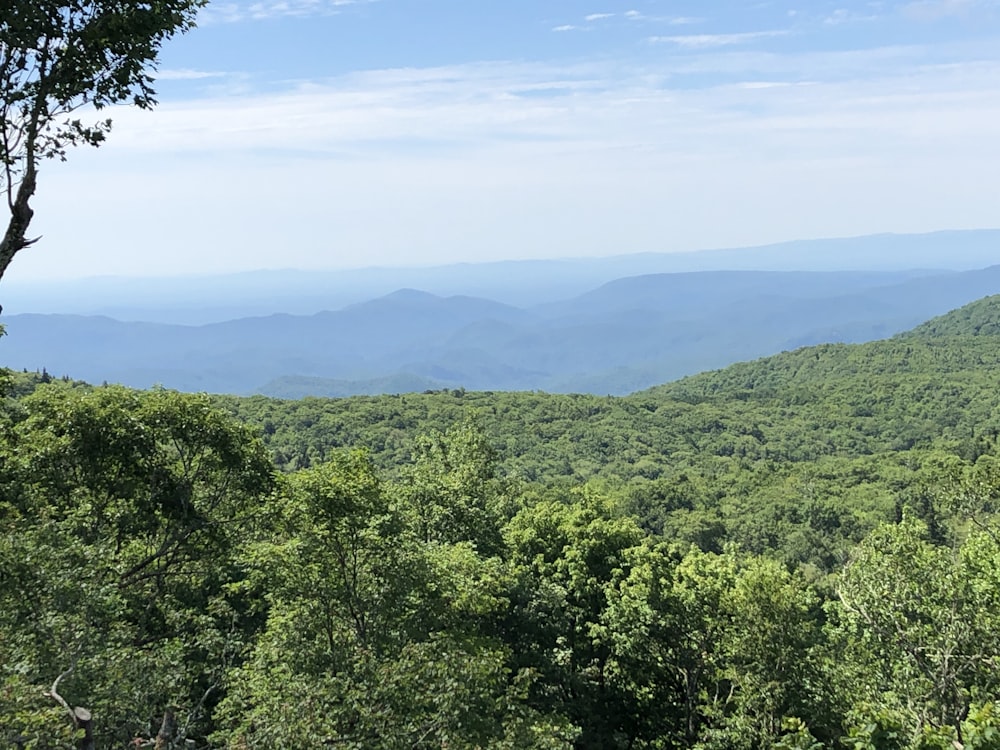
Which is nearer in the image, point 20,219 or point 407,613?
point 20,219

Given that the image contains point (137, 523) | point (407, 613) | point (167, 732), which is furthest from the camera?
point (137, 523)

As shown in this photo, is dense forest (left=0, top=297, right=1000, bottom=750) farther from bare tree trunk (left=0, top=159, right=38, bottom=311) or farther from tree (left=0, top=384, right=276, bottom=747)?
bare tree trunk (left=0, top=159, right=38, bottom=311)

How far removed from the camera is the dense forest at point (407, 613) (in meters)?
8.88

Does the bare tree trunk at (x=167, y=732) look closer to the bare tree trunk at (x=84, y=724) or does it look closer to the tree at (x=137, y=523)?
the tree at (x=137, y=523)

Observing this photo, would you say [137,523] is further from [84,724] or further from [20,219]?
[20,219]

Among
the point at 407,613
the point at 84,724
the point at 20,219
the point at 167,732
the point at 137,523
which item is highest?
the point at 20,219

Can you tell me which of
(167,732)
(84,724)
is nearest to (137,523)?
(167,732)

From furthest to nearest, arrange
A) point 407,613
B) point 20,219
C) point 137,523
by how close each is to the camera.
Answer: point 137,523
point 407,613
point 20,219

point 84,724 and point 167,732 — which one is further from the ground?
point 84,724

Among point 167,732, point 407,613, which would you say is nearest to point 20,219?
point 167,732

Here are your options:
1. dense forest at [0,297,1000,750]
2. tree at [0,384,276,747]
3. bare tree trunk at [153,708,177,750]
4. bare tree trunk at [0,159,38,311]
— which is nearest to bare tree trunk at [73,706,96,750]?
dense forest at [0,297,1000,750]

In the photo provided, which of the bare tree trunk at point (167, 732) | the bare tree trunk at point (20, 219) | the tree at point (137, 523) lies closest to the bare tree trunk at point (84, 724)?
the tree at point (137, 523)

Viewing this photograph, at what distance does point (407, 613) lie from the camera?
12328 millimetres

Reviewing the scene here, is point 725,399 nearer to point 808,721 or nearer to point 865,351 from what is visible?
point 865,351
